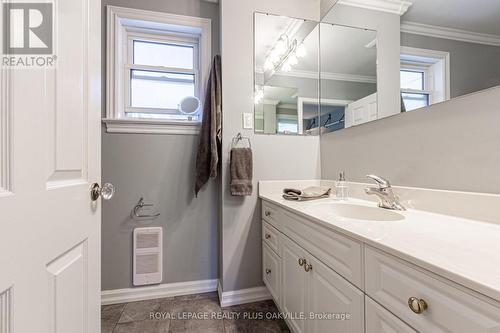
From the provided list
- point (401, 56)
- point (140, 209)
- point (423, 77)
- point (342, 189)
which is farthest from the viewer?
point (140, 209)

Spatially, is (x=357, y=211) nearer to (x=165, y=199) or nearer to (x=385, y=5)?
(x=385, y=5)

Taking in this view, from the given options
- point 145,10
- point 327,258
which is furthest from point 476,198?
point 145,10

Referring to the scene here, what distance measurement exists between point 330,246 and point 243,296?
108 cm

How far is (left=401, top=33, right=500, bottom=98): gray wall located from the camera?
82 cm

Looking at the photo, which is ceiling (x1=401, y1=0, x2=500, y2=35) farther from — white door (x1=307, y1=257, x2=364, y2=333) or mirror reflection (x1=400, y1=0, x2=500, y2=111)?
white door (x1=307, y1=257, x2=364, y2=333)

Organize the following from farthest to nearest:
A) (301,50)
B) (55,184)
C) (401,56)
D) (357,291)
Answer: (301,50)
(401,56)
(357,291)
(55,184)

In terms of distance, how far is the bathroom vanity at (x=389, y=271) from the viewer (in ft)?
1.42

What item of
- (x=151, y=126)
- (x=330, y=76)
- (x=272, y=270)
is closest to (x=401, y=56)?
(x=330, y=76)

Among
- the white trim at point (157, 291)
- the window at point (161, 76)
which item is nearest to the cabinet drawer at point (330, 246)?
the white trim at point (157, 291)

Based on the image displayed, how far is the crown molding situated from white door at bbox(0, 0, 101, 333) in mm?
1401

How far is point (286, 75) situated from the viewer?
5.84 feet

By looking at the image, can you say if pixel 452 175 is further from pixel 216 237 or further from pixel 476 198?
pixel 216 237

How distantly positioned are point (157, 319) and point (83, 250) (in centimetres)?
105

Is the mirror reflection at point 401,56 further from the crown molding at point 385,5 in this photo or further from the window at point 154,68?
the window at point 154,68
